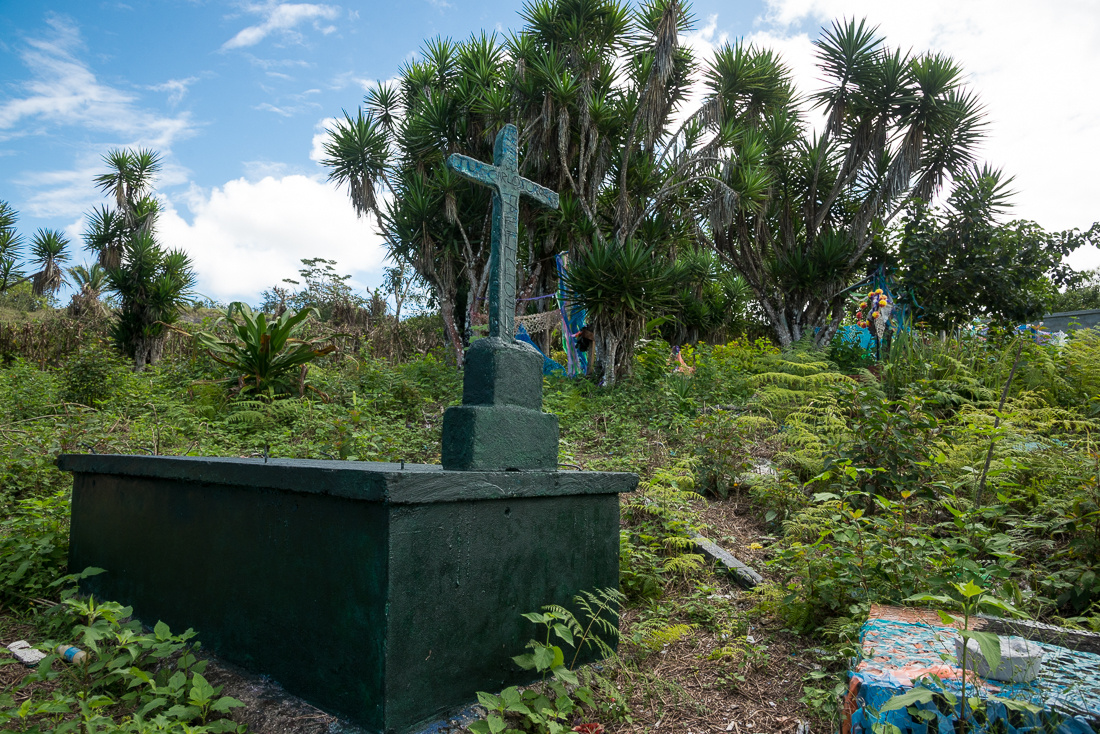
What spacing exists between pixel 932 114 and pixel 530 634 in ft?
43.9

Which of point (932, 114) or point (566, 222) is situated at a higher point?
point (932, 114)

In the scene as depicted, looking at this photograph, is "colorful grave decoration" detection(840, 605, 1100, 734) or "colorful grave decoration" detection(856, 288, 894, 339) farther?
"colorful grave decoration" detection(856, 288, 894, 339)

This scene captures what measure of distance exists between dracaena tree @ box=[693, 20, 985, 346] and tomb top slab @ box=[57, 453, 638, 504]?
9381 mm

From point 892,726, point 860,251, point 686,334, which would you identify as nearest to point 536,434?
point 892,726

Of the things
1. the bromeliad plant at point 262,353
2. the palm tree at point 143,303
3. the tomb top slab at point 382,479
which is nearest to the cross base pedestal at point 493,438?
the tomb top slab at point 382,479

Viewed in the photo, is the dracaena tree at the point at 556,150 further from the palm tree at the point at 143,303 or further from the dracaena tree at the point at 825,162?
the palm tree at the point at 143,303

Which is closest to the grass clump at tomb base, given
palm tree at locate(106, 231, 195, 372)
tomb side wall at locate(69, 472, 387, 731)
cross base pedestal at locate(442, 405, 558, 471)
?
tomb side wall at locate(69, 472, 387, 731)

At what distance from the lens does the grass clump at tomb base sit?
102 inches

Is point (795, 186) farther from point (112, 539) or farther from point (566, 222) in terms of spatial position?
point (112, 539)

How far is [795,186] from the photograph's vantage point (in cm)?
1363

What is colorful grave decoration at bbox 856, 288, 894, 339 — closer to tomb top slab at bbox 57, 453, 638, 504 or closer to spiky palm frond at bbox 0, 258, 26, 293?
tomb top slab at bbox 57, 453, 638, 504

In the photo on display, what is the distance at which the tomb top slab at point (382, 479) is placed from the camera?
190 cm

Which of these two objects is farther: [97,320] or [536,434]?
[97,320]

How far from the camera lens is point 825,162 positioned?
43.5 ft
